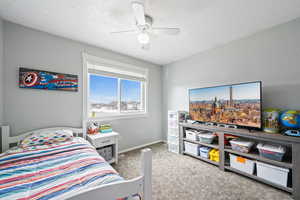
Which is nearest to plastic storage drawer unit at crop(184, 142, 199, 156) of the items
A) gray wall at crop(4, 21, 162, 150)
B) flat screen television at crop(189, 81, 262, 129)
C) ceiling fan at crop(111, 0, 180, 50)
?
flat screen television at crop(189, 81, 262, 129)

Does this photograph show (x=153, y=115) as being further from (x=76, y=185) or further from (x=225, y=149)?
(x=76, y=185)

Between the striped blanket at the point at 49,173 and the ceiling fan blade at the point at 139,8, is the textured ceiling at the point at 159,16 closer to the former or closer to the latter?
the ceiling fan blade at the point at 139,8

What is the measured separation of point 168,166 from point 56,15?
3.12m

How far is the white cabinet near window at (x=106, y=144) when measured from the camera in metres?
2.16

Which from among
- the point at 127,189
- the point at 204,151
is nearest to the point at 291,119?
the point at 204,151

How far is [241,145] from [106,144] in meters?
2.41

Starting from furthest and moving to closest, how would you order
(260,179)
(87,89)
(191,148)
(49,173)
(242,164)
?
(191,148), (87,89), (242,164), (260,179), (49,173)

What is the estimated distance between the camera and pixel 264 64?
81.1 inches

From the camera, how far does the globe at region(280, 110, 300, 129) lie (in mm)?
1602

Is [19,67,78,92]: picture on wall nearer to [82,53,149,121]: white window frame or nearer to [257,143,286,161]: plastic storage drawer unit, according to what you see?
[82,53,149,121]: white window frame

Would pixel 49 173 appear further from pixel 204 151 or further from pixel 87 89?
pixel 204 151

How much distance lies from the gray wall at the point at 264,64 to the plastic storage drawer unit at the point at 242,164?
1031mm

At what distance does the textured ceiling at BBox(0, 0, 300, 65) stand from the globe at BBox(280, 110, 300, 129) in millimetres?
1449

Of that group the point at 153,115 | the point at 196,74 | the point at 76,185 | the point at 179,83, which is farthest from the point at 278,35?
the point at 76,185
